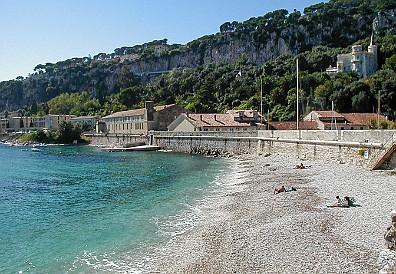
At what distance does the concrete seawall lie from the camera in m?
26.3

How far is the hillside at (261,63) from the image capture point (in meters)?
84.9

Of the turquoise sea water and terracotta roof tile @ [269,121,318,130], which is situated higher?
terracotta roof tile @ [269,121,318,130]

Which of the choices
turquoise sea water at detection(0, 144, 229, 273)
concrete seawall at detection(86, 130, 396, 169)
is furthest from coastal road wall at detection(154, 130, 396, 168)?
turquoise sea water at detection(0, 144, 229, 273)

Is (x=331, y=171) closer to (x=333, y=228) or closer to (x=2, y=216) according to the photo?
(x=333, y=228)

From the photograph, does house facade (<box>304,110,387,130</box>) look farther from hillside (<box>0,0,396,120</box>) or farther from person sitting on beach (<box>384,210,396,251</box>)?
person sitting on beach (<box>384,210,396,251</box>)

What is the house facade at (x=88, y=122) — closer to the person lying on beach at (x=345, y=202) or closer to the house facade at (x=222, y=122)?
the house facade at (x=222, y=122)

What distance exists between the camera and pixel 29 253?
46.2 ft

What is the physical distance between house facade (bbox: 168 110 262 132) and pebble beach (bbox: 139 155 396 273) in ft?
126

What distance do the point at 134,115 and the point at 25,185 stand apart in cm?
5155

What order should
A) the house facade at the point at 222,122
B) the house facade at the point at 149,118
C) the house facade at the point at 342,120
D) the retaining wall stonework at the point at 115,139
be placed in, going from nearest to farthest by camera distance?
the house facade at the point at 342,120 < the house facade at the point at 222,122 < the retaining wall stonework at the point at 115,139 < the house facade at the point at 149,118

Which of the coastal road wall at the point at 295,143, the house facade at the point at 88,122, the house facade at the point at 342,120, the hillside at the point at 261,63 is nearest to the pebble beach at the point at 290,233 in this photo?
the coastal road wall at the point at 295,143

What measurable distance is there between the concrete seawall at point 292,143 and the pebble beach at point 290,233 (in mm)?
3360

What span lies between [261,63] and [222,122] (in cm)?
8748

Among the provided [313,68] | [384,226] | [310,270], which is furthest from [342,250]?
[313,68]
